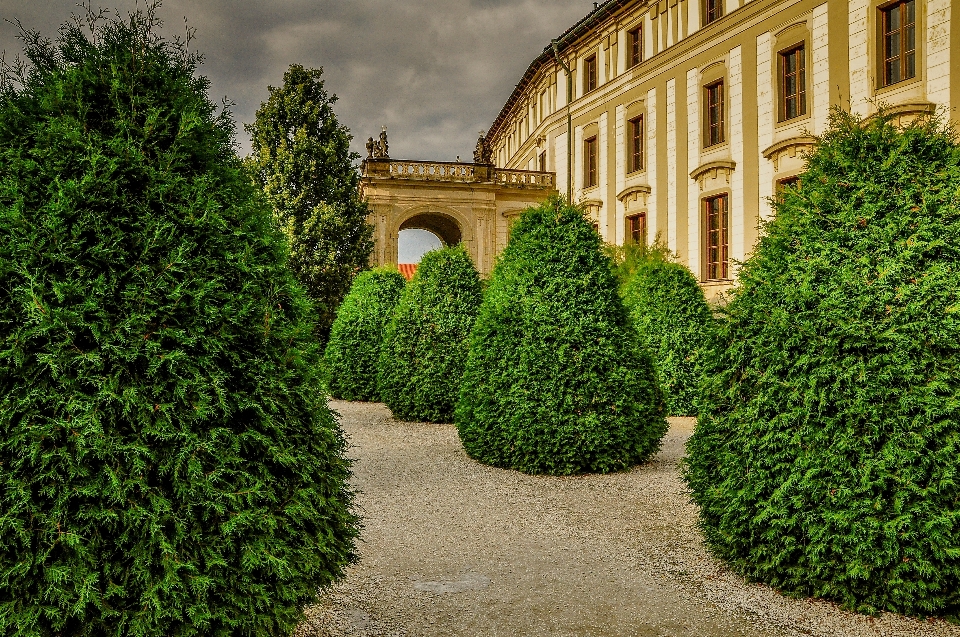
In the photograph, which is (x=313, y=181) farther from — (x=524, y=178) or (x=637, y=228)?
(x=637, y=228)

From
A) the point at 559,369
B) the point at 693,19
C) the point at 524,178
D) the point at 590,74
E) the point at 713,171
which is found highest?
the point at 590,74

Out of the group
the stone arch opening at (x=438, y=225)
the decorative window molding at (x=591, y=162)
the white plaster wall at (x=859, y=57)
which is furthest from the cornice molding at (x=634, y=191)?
the white plaster wall at (x=859, y=57)

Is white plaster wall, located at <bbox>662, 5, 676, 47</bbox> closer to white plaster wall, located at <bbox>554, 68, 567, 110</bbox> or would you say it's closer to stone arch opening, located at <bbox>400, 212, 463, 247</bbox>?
white plaster wall, located at <bbox>554, 68, 567, 110</bbox>

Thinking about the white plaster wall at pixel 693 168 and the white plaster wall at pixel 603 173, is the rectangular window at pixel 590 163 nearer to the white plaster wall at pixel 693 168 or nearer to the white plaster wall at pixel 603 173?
the white plaster wall at pixel 603 173

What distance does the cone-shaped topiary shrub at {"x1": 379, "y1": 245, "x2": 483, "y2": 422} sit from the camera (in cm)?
1119

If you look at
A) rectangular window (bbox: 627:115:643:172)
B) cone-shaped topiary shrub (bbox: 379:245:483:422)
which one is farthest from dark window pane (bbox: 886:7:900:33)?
cone-shaped topiary shrub (bbox: 379:245:483:422)

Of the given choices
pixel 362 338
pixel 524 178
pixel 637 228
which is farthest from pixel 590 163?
pixel 362 338

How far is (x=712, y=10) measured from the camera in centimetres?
2184

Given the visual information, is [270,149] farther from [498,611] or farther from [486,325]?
[498,611]

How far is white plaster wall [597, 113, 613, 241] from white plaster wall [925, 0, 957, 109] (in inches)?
493

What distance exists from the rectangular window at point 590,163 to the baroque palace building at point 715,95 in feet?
0.18

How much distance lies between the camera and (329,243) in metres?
25.6

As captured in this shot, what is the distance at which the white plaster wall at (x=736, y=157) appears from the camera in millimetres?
20516

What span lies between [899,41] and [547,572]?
1681cm
